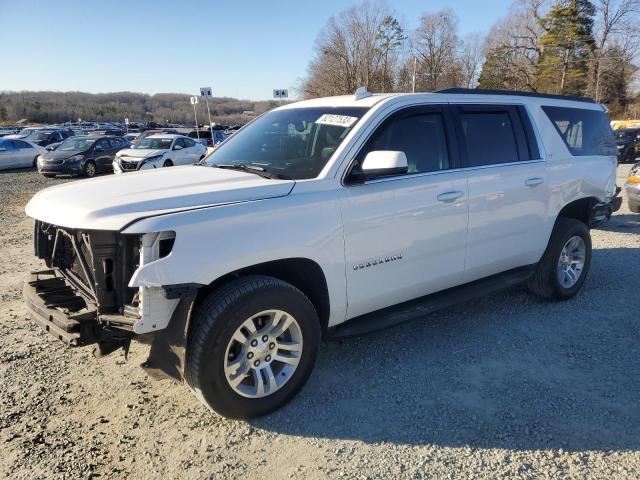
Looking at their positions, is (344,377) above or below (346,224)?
below

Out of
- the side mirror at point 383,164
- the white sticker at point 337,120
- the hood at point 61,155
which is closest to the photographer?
the side mirror at point 383,164

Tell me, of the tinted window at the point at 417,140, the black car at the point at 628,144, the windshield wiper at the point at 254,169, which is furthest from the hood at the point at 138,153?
the black car at the point at 628,144

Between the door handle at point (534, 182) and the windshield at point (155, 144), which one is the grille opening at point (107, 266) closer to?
the door handle at point (534, 182)

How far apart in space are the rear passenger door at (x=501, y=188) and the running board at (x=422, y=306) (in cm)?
8

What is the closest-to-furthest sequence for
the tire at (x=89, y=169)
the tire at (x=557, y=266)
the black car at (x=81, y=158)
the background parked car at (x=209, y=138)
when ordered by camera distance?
1. the tire at (x=557, y=266)
2. the black car at (x=81, y=158)
3. the tire at (x=89, y=169)
4. the background parked car at (x=209, y=138)

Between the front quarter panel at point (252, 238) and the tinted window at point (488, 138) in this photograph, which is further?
the tinted window at point (488, 138)

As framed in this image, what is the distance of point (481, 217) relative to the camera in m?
4.09

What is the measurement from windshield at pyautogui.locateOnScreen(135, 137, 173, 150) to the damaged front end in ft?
53.5

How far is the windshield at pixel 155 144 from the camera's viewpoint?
18.4 m

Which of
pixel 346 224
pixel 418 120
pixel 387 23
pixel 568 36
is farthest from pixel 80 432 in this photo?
pixel 568 36

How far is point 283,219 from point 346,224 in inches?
18.7

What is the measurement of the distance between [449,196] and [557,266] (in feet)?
6.24

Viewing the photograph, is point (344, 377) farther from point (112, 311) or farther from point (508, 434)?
point (112, 311)

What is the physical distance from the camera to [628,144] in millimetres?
21734
